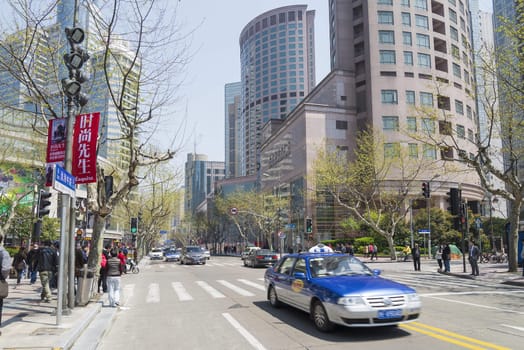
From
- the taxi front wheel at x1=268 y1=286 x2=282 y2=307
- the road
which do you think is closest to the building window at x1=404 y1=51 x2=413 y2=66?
the road

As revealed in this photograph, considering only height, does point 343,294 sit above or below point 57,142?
below

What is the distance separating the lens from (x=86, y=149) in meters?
10.8

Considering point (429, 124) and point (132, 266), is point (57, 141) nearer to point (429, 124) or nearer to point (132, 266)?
point (132, 266)

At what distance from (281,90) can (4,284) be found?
518ft

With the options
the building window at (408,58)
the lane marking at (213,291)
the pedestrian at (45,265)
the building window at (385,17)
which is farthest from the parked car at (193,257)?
the building window at (385,17)

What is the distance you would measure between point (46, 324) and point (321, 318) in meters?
5.77

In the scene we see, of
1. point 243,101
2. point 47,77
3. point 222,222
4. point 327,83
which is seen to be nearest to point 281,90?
point 243,101

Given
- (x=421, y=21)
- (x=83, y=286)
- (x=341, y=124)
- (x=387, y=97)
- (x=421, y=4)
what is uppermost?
(x=421, y=4)

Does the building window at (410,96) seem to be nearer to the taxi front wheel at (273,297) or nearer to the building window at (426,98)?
the building window at (426,98)

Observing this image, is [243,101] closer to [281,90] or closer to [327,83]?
Answer: [281,90]

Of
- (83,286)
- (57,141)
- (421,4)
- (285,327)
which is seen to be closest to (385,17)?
(421,4)

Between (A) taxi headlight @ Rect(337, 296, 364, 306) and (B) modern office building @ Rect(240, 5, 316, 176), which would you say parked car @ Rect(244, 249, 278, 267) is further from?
(B) modern office building @ Rect(240, 5, 316, 176)

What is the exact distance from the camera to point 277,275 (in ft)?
35.3

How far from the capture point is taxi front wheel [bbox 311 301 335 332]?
7684mm
